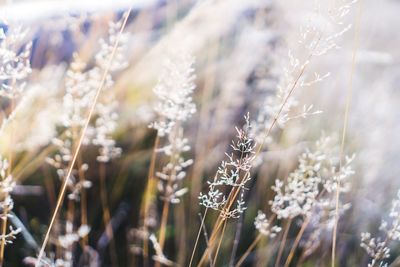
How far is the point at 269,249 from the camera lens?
116 cm

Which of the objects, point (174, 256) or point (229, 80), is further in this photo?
point (229, 80)

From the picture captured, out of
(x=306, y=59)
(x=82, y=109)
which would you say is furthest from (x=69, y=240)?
(x=306, y=59)

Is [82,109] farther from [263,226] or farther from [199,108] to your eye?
[263,226]

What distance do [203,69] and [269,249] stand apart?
58 centimetres

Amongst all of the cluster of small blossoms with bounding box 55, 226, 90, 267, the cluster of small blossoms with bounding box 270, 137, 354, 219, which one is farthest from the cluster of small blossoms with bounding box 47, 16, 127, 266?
the cluster of small blossoms with bounding box 270, 137, 354, 219

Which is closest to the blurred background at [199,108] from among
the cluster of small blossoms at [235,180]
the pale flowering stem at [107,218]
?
the pale flowering stem at [107,218]

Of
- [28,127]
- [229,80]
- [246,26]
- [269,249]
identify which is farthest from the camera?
[246,26]

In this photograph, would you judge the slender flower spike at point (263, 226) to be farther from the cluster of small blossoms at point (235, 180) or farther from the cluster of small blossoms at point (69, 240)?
the cluster of small blossoms at point (69, 240)

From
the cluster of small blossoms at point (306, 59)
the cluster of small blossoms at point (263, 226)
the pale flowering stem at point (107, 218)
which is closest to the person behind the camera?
the cluster of small blossoms at point (306, 59)

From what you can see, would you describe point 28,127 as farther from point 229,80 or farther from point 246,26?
point 246,26

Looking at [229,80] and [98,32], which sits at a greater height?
[98,32]

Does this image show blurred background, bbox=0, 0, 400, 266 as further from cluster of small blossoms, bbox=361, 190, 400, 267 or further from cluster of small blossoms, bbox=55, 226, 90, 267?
cluster of small blossoms, bbox=361, 190, 400, 267

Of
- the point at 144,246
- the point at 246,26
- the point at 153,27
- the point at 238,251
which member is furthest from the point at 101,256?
the point at 246,26

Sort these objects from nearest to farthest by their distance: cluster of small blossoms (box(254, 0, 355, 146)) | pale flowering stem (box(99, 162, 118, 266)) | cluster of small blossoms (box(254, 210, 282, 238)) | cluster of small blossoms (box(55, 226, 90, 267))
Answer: cluster of small blossoms (box(254, 0, 355, 146)), cluster of small blossoms (box(254, 210, 282, 238)), cluster of small blossoms (box(55, 226, 90, 267)), pale flowering stem (box(99, 162, 118, 266))
